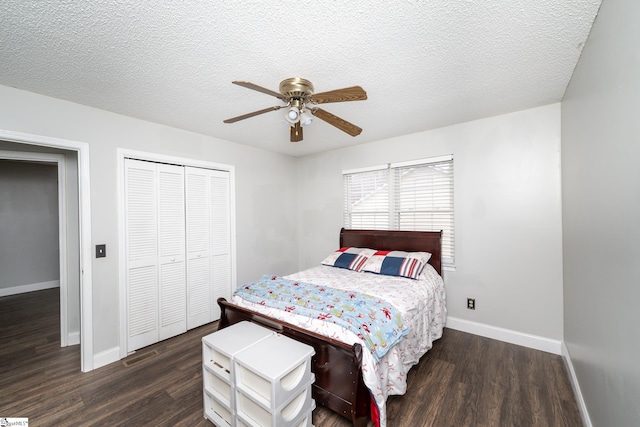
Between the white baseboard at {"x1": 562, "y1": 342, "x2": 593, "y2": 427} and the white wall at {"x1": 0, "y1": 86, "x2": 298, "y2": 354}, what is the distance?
355 cm

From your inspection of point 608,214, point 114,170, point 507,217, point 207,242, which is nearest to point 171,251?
point 207,242

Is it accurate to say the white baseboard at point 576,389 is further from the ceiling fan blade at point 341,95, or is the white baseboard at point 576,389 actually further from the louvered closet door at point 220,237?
the louvered closet door at point 220,237

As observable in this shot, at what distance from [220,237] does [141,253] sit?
3.10 ft

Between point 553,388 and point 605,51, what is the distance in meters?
2.39

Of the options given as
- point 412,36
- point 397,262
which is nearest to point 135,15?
point 412,36

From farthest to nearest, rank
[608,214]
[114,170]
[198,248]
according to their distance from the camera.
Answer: [198,248] → [114,170] → [608,214]

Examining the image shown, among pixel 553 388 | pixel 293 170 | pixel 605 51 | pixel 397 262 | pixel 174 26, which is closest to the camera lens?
pixel 605 51

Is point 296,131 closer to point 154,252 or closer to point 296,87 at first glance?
point 296,87

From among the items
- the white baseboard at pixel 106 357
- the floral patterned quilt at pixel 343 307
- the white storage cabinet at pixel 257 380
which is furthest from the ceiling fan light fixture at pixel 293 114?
the white baseboard at pixel 106 357

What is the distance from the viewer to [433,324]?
2.68 m

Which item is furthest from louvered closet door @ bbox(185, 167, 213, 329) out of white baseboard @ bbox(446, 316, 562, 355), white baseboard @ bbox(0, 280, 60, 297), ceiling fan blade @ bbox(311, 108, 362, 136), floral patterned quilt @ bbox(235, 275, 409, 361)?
white baseboard @ bbox(0, 280, 60, 297)

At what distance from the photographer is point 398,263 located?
9.71ft

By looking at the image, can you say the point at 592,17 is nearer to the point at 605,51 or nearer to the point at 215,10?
the point at 605,51

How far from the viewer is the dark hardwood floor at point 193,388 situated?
1.79 meters
